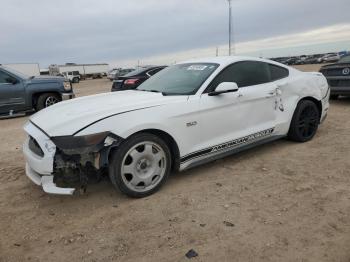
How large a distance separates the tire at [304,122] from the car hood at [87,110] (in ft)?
7.09

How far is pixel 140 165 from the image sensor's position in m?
3.65

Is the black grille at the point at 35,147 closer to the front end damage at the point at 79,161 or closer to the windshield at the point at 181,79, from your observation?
the front end damage at the point at 79,161

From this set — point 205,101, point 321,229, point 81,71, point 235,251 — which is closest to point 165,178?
point 205,101

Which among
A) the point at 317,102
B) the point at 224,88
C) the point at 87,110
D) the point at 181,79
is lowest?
the point at 317,102

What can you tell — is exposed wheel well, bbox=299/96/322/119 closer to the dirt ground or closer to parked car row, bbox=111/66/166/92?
the dirt ground

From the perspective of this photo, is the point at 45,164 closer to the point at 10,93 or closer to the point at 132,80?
the point at 10,93

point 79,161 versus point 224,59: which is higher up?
point 224,59

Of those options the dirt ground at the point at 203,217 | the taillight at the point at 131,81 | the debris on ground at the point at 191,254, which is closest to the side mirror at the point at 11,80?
the taillight at the point at 131,81

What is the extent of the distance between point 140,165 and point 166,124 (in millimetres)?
531

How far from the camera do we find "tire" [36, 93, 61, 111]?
34.1ft

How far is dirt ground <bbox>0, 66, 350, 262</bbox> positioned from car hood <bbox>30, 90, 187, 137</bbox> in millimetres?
875

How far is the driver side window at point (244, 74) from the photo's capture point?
4.41 meters

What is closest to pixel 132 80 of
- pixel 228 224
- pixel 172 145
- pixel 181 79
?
pixel 181 79

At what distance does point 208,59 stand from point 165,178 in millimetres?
1960
